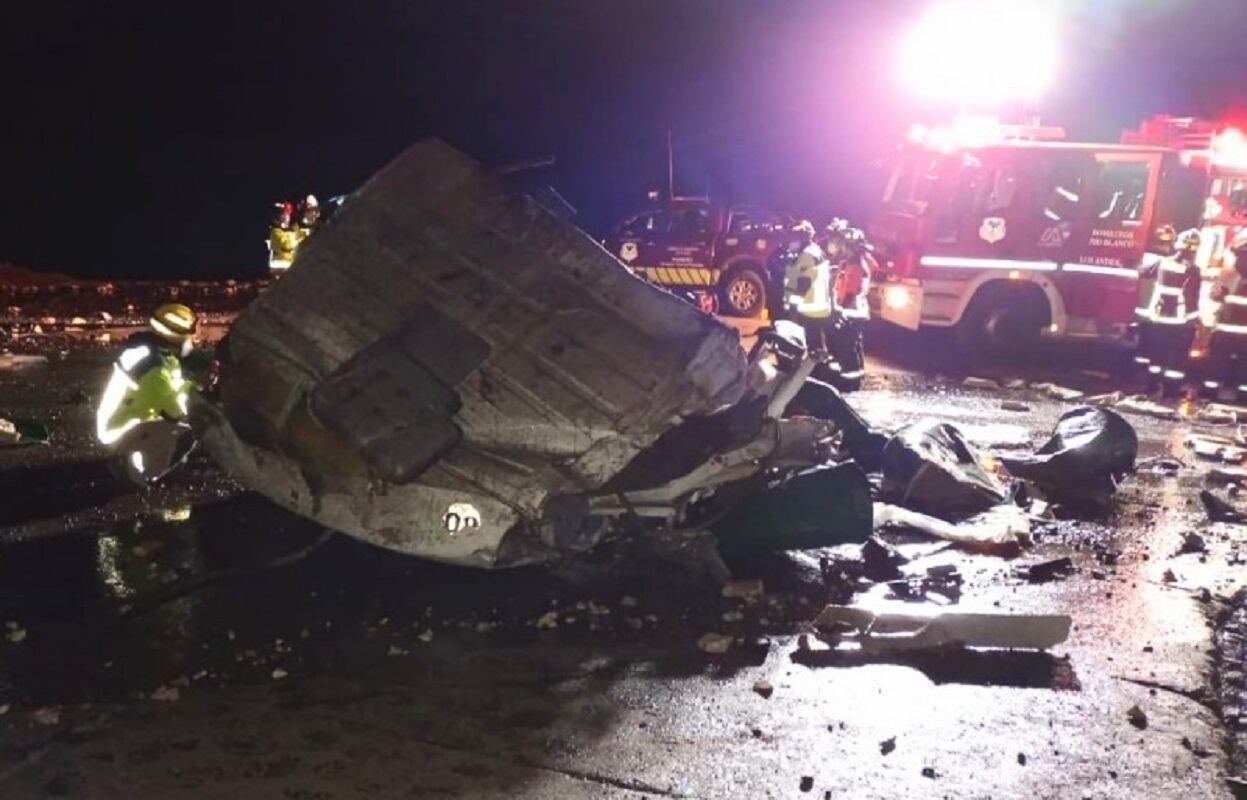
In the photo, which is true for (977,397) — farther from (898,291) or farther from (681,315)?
(681,315)

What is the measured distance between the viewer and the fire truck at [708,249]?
57.2 ft

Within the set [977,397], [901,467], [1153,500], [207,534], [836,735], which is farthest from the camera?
[977,397]

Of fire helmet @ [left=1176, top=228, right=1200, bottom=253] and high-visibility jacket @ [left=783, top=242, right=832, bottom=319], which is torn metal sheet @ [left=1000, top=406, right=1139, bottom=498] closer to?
high-visibility jacket @ [left=783, top=242, right=832, bottom=319]

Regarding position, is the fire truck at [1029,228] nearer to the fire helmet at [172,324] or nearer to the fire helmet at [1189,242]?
the fire helmet at [1189,242]

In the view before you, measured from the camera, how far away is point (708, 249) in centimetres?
1769

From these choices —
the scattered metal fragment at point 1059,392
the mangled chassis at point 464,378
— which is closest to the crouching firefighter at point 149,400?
the mangled chassis at point 464,378

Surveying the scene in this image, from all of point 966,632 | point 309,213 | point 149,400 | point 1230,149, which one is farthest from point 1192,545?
point 309,213

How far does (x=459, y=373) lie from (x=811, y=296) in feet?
22.1

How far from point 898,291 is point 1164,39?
23122 mm

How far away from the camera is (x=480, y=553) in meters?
5.16

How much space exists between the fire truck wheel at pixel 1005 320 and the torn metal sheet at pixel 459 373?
8842 mm

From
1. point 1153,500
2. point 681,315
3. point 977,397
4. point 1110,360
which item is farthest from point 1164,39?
point 681,315

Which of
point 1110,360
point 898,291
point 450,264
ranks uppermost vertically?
point 450,264

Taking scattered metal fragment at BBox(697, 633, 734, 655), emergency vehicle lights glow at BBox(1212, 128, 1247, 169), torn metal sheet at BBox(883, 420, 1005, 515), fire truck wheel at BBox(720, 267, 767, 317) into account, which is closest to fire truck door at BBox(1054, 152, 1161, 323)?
emergency vehicle lights glow at BBox(1212, 128, 1247, 169)
